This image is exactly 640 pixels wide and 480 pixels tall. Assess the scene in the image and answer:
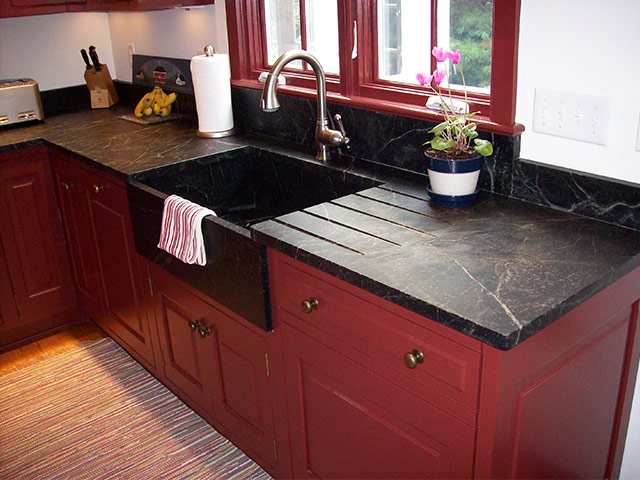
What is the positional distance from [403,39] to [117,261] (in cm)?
132

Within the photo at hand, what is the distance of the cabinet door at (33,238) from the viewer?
2.75 meters

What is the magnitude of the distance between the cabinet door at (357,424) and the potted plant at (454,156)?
519 mm

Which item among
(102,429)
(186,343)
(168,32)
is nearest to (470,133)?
(186,343)

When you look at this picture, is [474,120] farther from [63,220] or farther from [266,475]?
[63,220]

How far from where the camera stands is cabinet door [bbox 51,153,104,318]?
270 cm

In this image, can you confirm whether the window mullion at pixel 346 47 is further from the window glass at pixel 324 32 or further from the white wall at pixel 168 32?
the white wall at pixel 168 32

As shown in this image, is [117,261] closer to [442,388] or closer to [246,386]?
[246,386]

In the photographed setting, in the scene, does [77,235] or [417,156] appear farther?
[77,235]

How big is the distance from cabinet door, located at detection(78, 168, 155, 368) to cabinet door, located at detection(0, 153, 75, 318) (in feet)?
1.01

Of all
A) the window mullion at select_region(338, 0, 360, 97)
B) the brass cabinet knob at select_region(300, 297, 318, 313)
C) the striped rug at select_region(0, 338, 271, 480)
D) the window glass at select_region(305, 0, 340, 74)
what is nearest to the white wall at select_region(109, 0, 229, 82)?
the window glass at select_region(305, 0, 340, 74)

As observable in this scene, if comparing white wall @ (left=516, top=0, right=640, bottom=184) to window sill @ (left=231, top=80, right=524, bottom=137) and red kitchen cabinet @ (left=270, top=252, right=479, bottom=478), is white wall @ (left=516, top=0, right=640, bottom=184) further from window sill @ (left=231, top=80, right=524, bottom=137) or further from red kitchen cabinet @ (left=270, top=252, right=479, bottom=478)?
red kitchen cabinet @ (left=270, top=252, right=479, bottom=478)

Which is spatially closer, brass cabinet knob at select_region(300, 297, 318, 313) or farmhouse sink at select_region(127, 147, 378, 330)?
brass cabinet knob at select_region(300, 297, 318, 313)

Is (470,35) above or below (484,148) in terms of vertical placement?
above

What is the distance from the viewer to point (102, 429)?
242 cm
